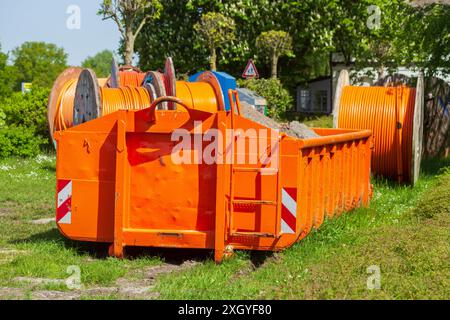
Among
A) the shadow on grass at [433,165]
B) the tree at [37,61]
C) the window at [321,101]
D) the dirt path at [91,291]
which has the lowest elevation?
→ the dirt path at [91,291]

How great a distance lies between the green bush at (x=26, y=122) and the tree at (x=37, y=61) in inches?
2274

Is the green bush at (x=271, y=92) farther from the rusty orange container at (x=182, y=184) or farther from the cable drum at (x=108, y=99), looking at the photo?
the rusty orange container at (x=182, y=184)

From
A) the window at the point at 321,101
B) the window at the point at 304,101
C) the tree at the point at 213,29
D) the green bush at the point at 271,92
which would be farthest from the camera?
the window at the point at 304,101

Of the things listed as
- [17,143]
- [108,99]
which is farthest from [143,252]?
[17,143]

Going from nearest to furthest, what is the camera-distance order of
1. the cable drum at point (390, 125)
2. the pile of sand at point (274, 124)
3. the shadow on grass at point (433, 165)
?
the pile of sand at point (274, 124) < the cable drum at point (390, 125) < the shadow on grass at point (433, 165)

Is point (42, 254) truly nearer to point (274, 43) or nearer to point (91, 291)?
point (91, 291)

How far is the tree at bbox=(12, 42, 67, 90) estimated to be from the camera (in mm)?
82750

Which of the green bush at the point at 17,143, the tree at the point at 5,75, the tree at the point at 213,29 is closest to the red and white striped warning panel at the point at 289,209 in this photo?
the green bush at the point at 17,143

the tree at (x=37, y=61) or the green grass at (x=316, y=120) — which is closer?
the green grass at (x=316, y=120)

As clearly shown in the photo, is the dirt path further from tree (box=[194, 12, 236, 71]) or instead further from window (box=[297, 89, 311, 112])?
window (box=[297, 89, 311, 112])

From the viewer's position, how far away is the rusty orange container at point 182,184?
7004 mm

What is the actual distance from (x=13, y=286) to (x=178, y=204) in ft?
5.97

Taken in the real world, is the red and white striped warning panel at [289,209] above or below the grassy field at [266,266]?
above
